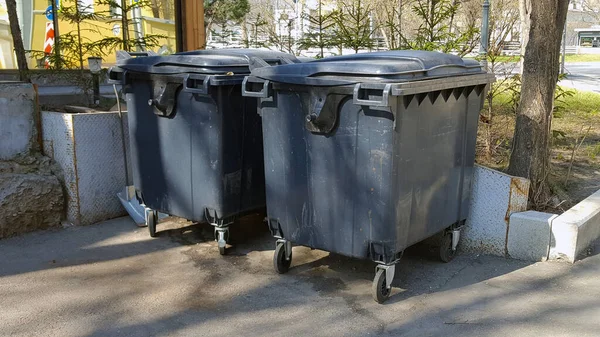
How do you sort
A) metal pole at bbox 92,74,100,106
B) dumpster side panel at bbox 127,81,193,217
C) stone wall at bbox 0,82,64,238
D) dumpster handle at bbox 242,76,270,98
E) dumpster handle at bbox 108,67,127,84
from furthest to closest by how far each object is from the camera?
metal pole at bbox 92,74,100,106
stone wall at bbox 0,82,64,238
dumpster handle at bbox 108,67,127,84
dumpster side panel at bbox 127,81,193,217
dumpster handle at bbox 242,76,270,98

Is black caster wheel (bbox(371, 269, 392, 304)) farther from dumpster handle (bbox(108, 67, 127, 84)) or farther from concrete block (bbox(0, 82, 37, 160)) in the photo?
concrete block (bbox(0, 82, 37, 160))

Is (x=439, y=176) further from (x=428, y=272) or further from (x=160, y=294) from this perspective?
(x=160, y=294)

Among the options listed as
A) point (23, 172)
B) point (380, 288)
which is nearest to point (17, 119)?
point (23, 172)

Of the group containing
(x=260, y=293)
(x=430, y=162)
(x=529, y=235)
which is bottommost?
(x=260, y=293)

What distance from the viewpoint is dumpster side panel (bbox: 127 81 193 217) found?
4777 millimetres

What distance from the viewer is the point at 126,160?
5.73 metres

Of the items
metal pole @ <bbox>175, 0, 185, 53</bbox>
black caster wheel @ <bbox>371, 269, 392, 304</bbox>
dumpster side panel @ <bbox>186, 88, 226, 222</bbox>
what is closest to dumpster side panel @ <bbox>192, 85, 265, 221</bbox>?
dumpster side panel @ <bbox>186, 88, 226, 222</bbox>

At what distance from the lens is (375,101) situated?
3.60m

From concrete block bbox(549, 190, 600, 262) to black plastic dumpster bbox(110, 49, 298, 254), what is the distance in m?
2.24

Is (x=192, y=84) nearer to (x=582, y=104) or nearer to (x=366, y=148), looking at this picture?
(x=366, y=148)

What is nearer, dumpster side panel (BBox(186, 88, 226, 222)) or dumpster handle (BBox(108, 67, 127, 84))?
dumpster side panel (BBox(186, 88, 226, 222))

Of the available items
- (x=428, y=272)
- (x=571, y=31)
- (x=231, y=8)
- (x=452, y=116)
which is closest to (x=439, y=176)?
(x=452, y=116)

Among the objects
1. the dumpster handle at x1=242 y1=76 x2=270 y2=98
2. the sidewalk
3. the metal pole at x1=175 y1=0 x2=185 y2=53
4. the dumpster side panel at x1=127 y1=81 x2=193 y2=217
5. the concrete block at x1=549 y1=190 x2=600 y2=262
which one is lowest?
the sidewalk

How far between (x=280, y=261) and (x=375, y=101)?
1451 millimetres
